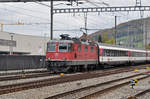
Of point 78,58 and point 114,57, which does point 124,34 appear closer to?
point 114,57

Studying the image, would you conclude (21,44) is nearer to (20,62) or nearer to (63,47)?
(20,62)

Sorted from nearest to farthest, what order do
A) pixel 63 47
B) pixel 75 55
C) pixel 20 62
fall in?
pixel 63 47, pixel 75 55, pixel 20 62

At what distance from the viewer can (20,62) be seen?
27.7 m

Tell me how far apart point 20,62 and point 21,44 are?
96.1ft

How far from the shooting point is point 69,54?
22.5m

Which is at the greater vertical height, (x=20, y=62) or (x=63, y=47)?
(x=63, y=47)

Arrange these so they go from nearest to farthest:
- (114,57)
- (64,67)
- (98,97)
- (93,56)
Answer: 1. (98,97)
2. (64,67)
3. (93,56)
4. (114,57)

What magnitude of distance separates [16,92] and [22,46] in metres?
45.8

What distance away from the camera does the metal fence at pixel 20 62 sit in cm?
2558

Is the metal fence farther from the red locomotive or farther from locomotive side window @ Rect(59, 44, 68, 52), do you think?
locomotive side window @ Rect(59, 44, 68, 52)

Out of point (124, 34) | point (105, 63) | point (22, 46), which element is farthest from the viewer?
point (124, 34)

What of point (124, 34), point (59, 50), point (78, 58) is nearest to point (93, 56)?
point (78, 58)

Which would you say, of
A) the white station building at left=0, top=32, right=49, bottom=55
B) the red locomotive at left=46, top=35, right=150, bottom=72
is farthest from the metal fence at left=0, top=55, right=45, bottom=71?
the white station building at left=0, top=32, right=49, bottom=55

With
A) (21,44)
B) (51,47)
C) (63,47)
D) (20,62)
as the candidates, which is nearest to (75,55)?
(63,47)
